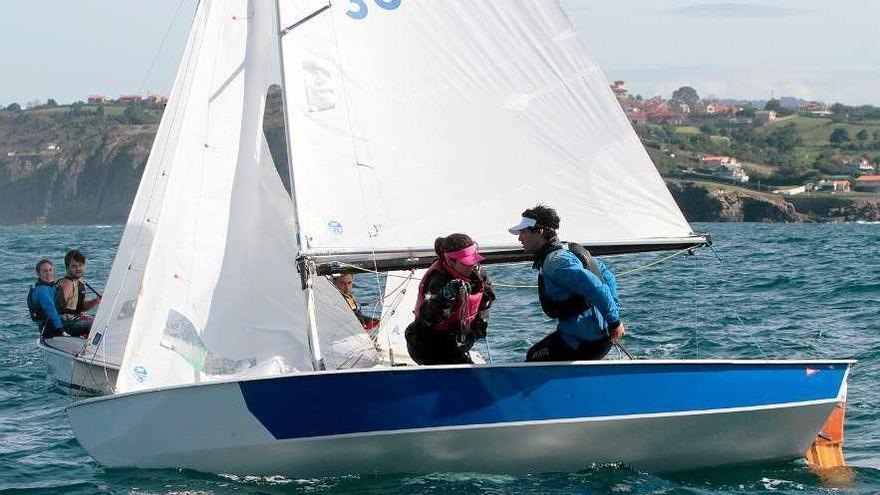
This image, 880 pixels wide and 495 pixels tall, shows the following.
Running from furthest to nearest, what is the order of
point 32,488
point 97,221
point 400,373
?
1. point 97,221
2. point 32,488
3. point 400,373

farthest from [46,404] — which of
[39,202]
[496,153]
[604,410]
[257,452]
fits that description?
[39,202]

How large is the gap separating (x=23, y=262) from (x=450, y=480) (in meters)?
25.2

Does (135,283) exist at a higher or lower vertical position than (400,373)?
higher

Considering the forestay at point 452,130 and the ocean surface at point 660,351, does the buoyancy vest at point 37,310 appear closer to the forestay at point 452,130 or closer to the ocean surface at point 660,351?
the ocean surface at point 660,351

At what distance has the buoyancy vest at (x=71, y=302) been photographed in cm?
1241

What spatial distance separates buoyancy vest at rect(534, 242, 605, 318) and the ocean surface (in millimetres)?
729

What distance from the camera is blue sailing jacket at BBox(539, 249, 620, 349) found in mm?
6836

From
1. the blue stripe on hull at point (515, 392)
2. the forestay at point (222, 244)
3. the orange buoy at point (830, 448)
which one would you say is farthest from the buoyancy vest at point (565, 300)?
the forestay at point (222, 244)

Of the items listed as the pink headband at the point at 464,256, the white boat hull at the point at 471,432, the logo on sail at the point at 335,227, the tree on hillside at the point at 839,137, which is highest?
the tree on hillside at the point at 839,137

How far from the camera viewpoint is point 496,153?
8.09 meters

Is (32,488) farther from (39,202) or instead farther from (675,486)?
(39,202)

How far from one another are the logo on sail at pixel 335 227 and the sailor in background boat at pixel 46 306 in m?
5.30

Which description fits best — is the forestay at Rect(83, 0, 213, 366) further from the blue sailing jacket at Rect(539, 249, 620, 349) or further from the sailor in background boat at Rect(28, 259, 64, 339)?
the sailor in background boat at Rect(28, 259, 64, 339)

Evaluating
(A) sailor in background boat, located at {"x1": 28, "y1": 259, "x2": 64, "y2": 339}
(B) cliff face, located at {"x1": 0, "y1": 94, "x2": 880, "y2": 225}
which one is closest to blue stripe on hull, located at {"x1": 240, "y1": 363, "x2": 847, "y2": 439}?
(A) sailor in background boat, located at {"x1": 28, "y1": 259, "x2": 64, "y2": 339}
